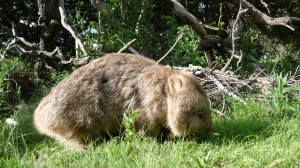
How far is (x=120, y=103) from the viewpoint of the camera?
4.26 meters

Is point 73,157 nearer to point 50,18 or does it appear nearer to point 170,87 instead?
point 170,87

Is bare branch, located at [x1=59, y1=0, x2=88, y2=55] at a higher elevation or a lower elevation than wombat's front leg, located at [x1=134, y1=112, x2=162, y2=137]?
higher

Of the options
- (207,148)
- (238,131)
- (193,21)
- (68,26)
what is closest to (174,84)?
(207,148)

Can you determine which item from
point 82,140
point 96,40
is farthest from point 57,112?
point 96,40

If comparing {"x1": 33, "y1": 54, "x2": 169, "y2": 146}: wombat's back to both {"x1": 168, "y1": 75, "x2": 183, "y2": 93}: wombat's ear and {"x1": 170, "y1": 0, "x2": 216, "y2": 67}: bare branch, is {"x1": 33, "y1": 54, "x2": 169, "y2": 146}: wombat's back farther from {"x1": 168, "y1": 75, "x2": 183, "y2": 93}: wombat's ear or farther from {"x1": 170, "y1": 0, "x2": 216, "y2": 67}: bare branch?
{"x1": 170, "y1": 0, "x2": 216, "y2": 67}: bare branch

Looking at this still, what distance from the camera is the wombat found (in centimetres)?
402

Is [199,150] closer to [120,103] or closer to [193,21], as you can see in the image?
[120,103]

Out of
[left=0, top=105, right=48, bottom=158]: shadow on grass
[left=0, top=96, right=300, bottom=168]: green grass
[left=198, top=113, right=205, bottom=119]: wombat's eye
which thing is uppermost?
[left=198, top=113, right=205, bottom=119]: wombat's eye

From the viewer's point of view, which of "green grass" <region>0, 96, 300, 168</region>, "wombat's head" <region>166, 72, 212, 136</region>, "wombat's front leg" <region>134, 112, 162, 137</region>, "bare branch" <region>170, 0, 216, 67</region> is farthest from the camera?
"bare branch" <region>170, 0, 216, 67</region>

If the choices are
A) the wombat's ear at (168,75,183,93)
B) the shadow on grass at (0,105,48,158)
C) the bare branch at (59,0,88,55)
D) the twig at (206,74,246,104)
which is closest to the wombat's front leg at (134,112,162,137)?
the wombat's ear at (168,75,183,93)

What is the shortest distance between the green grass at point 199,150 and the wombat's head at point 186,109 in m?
0.13

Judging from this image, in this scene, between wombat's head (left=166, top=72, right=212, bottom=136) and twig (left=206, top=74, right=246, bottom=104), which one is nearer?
wombat's head (left=166, top=72, right=212, bottom=136)

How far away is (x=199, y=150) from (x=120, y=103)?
3.25 feet

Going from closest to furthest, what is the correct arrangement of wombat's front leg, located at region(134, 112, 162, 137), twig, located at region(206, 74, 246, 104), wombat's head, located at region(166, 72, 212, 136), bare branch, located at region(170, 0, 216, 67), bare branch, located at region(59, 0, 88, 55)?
1. wombat's head, located at region(166, 72, 212, 136)
2. wombat's front leg, located at region(134, 112, 162, 137)
3. twig, located at region(206, 74, 246, 104)
4. bare branch, located at region(59, 0, 88, 55)
5. bare branch, located at region(170, 0, 216, 67)
